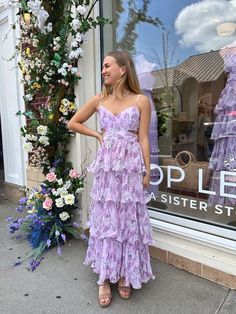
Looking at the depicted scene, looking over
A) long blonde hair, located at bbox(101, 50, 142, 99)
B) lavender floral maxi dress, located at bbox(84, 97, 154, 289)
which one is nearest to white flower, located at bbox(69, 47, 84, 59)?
long blonde hair, located at bbox(101, 50, 142, 99)

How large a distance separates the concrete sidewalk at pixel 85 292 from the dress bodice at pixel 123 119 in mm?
1199

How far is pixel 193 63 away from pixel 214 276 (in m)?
2.18

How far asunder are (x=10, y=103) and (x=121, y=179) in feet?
9.49

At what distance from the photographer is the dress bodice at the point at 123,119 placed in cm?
184

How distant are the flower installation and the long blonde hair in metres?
0.85

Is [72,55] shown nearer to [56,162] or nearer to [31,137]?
[31,137]

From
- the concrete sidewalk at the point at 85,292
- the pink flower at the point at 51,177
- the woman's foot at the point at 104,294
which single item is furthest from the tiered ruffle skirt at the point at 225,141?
the pink flower at the point at 51,177

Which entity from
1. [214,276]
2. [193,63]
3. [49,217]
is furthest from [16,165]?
[214,276]

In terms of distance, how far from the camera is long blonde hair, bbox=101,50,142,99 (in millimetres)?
1847

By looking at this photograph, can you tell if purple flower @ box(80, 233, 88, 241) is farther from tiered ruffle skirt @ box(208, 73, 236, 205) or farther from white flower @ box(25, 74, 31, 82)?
white flower @ box(25, 74, 31, 82)

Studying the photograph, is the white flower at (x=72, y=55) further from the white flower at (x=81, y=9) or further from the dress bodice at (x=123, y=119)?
the dress bodice at (x=123, y=119)

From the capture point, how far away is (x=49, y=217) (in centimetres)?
279

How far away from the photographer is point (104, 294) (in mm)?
1998

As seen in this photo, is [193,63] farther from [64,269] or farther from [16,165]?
[16,165]
